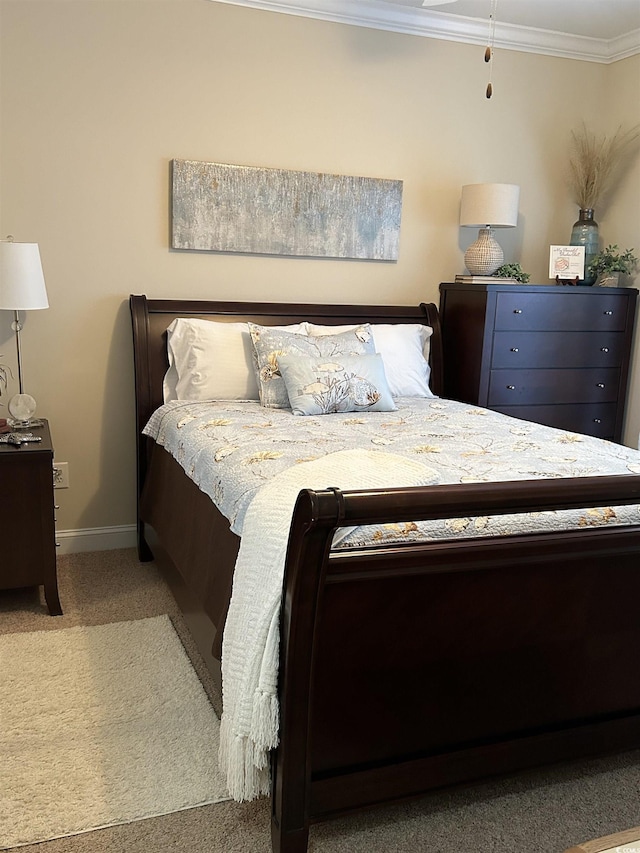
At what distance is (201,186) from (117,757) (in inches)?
90.3

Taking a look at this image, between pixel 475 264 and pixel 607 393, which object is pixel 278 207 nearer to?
pixel 475 264

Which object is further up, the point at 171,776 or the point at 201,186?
the point at 201,186

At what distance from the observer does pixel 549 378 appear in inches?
144

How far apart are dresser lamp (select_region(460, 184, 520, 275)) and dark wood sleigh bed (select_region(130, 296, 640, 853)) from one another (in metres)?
2.18

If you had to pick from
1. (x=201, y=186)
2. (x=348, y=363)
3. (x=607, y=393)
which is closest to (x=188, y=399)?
(x=348, y=363)

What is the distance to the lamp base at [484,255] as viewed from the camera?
3.66 metres

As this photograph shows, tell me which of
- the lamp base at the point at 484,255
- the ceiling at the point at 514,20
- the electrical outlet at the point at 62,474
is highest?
the ceiling at the point at 514,20

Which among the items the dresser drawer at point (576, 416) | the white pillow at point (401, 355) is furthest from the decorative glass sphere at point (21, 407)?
the dresser drawer at point (576, 416)

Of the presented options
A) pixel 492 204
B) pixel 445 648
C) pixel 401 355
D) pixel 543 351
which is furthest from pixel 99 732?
pixel 492 204

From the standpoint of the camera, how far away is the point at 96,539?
3477 mm

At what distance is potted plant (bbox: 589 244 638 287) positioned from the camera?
3785 millimetres

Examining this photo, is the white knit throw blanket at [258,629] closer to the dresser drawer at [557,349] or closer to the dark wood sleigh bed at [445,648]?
the dark wood sleigh bed at [445,648]

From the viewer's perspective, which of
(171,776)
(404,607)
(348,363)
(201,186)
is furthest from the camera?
(201,186)

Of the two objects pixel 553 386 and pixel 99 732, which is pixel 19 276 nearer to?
pixel 99 732
